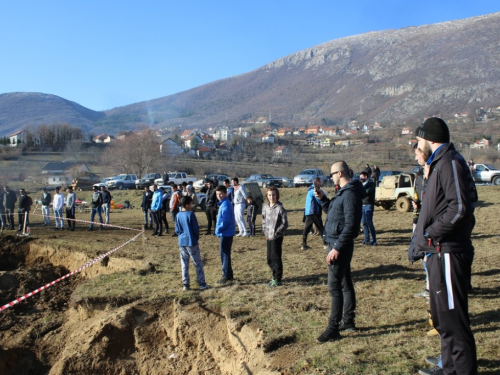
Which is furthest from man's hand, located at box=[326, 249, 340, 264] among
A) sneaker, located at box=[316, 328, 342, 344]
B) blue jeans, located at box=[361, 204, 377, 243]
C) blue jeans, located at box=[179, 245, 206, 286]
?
blue jeans, located at box=[361, 204, 377, 243]

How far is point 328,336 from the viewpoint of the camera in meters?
5.00

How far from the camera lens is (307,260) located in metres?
9.50

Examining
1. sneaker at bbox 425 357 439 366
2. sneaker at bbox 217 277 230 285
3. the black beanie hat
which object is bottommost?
sneaker at bbox 217 277 230 285

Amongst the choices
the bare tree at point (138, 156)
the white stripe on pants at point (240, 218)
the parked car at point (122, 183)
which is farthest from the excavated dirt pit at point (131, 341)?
the bare tree at point (138, 156)

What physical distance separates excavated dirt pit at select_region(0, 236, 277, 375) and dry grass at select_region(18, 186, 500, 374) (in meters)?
0.25

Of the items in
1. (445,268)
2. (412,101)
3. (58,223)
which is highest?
(412,101)

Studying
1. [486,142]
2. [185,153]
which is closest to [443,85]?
[486,142]

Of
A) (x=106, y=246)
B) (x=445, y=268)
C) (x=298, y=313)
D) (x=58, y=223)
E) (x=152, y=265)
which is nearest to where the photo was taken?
(x=445, y=268)

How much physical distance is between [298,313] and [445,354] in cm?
266

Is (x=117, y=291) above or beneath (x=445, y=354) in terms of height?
A: beneath

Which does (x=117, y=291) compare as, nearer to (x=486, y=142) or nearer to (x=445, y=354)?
(x=445, y=354)

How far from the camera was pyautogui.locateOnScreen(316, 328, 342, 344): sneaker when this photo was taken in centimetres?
499

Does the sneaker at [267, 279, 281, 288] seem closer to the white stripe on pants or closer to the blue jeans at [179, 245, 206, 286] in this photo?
the blue jeans at [179, 245, 206, 286]

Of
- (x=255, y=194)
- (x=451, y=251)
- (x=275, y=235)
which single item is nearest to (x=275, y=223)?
(x=275, y=235)
